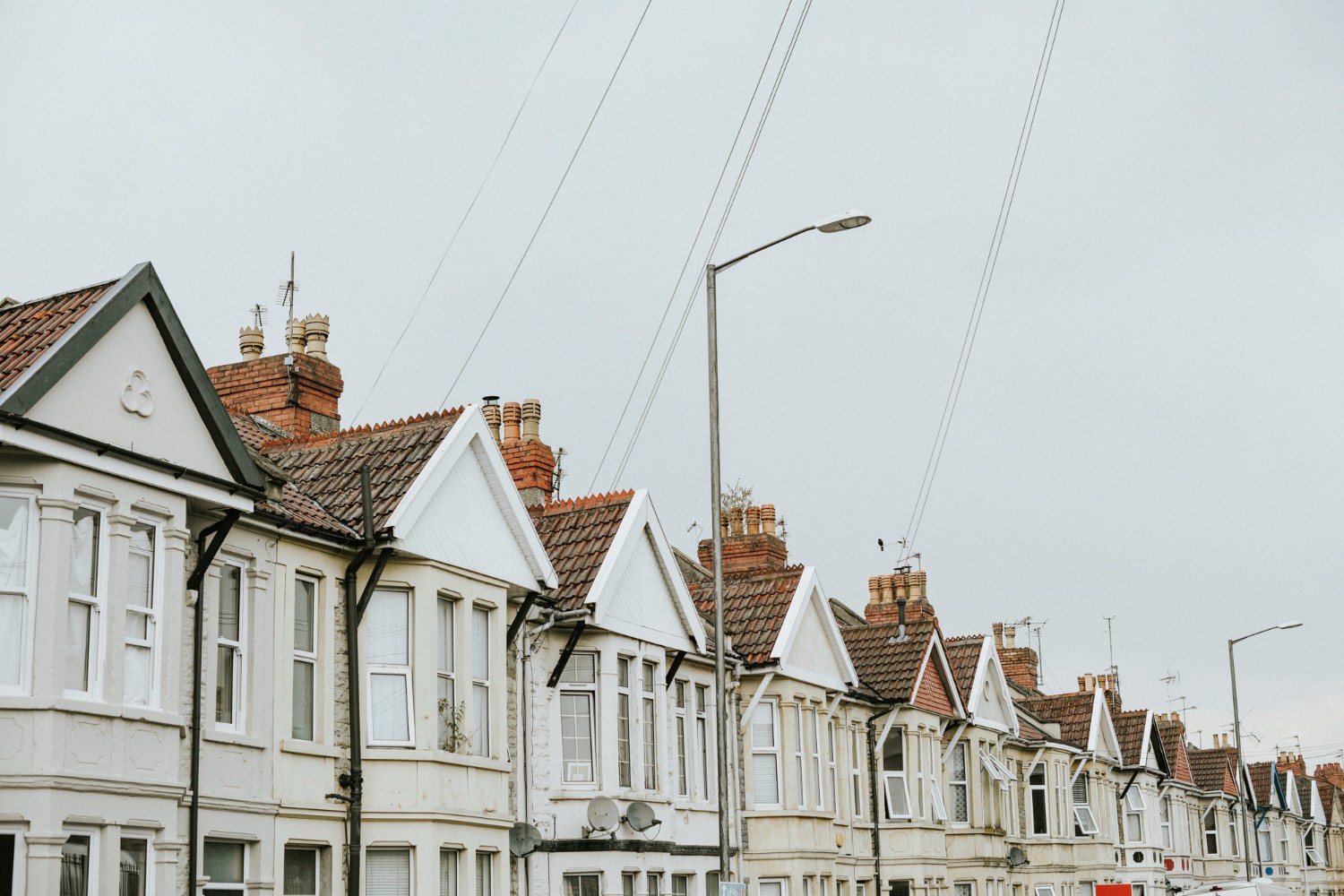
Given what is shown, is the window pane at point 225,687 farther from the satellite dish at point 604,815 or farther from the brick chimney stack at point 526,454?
the brick chimney stack at point 526,454

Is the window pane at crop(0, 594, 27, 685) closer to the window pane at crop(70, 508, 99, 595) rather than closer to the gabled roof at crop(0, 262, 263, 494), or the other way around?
the window pane at crop(70, 508, 99, 595)

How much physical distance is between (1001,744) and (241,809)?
Result: 2622cm

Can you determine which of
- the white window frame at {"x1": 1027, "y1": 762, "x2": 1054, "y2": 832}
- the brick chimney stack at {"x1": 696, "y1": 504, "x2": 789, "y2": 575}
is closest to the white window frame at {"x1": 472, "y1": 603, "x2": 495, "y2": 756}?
the brick chimney stack at {"x1": 696, "y1": 504, "x2": 789, "y2": 575}

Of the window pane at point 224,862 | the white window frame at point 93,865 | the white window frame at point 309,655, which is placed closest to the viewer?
the white window frame at point 93,865

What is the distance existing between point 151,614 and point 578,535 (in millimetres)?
9992

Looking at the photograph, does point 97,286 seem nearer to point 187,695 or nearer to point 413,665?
point 187,695

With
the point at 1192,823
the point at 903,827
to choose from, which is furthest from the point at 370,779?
the point at 1192,823

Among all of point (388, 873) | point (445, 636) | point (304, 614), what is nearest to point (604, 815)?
point (445, 636)

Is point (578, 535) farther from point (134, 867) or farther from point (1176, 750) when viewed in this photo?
point (1176, 750)

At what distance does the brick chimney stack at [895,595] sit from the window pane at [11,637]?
2686 cm

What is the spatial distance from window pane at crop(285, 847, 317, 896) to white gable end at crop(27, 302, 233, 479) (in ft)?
14.4

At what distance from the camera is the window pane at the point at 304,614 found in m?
18.6

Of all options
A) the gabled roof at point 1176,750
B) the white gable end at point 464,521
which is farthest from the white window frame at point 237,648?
the gabled roof at point 1176,750

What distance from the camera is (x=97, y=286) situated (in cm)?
1633
